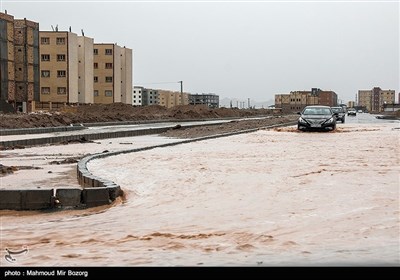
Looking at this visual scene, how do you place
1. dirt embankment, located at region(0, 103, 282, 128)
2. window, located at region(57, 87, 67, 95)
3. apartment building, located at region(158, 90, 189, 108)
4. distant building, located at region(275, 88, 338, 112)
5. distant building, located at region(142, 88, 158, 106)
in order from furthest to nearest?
distant building, located at region(142, 88, 158, 106), apartment building, located at region(158, 90, 189, 108), distant building, located at region(275, 88, 338, 112), window, located at region(57, 87, 67, 95), dirt embankment, located at region(0, 103, 282, 128)

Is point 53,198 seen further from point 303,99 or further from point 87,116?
point 303,99

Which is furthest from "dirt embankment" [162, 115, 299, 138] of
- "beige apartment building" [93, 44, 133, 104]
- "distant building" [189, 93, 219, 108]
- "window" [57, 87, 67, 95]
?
"distant building" [189, 93, 219, 108]

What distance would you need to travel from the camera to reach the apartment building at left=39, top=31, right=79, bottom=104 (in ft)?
205

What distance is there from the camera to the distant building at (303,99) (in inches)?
4878

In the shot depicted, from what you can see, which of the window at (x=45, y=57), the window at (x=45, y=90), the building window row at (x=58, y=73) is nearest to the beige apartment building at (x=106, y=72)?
the building window row at (x=58, y=73)

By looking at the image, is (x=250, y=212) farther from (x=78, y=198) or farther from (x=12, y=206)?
(x=12, y=206)

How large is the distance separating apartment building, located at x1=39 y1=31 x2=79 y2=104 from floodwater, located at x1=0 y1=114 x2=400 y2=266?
176 feet

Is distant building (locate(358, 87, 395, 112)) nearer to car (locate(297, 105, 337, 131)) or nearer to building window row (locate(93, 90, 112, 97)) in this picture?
building window row (locate(93, 90, 112, 97))

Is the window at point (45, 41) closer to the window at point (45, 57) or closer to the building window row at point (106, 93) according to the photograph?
the window at point (45, 57)

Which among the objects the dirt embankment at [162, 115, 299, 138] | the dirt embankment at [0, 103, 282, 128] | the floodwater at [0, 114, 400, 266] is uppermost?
the dirt embankment at [0, 103, 282, 128]

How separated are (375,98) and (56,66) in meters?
148

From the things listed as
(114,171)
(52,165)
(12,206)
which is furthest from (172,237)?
(52,165)

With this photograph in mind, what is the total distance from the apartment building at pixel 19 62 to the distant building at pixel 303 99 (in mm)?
76412

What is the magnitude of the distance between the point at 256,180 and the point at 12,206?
447cm
